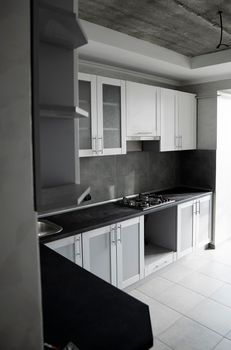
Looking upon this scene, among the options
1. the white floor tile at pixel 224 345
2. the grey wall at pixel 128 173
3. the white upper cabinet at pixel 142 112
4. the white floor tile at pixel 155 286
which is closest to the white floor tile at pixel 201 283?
the white floor tile at pixel 155 286

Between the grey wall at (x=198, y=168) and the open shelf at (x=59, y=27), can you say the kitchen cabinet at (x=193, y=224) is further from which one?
the open shelf at (x=59, y=27)

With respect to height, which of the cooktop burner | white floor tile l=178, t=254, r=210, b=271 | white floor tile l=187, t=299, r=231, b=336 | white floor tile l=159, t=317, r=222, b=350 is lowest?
white floor tile l=159, t=317, r=222, b=350

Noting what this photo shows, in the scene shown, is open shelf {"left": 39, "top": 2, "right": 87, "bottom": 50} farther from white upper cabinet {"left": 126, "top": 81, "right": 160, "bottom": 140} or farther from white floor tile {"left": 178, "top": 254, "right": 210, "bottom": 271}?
white floor tile {"left": 178, "top": 254, "right": 210, "bottom": 271}

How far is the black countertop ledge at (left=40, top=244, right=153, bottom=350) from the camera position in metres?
1.08

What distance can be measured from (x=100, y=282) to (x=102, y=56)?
2224 mm

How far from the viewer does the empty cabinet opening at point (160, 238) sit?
346cm

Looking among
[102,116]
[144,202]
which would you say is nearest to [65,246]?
[144,202]

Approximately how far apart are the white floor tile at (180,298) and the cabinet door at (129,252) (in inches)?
12.9

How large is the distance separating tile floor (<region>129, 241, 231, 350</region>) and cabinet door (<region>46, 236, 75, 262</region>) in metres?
0.98

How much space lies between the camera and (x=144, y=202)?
3363 millimetres

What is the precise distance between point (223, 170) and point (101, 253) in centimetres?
251

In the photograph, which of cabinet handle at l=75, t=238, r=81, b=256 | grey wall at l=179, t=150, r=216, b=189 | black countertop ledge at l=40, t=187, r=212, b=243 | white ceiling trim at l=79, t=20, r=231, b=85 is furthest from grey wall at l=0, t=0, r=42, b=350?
grey wall at l=179, t=150, r=216, b=189

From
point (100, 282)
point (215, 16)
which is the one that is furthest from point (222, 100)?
point (100, 282)

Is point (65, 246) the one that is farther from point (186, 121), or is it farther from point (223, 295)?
point (186, 121)
